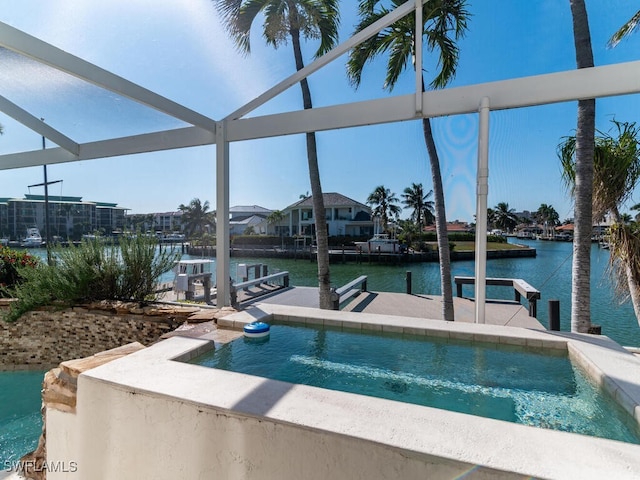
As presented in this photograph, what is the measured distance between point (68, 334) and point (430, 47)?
25.0ft

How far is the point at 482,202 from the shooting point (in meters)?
3.55

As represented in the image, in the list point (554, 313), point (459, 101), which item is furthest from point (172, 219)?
point (459, 101)

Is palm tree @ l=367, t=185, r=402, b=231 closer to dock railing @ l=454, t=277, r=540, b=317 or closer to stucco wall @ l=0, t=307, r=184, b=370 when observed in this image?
dock railing @ l=454, t=277, r=540, b=317

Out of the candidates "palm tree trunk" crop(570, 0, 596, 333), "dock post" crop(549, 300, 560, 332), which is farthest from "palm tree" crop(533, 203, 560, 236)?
"palm tree trunk" crop(570, 0, 596, 333)

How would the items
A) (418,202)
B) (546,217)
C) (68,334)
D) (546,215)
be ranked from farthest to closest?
(546,217) < (546,215) < (418,202) < (68,334)

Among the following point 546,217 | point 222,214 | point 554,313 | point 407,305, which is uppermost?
point 546,217

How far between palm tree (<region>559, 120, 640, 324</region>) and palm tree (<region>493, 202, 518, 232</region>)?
157 feet

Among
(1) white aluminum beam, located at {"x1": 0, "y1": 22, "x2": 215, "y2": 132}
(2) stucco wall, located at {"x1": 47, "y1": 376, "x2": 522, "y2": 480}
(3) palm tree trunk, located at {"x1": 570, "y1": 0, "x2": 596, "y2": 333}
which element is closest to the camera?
(2) stucco wall, located at {"x1": 47, "y1": 376, "x2": 522, "y2": 480}

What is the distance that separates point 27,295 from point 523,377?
18.7 feet

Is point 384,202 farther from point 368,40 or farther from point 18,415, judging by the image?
point 18,415

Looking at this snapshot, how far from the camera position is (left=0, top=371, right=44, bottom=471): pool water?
3.11 meters

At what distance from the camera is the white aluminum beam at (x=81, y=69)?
2729mm

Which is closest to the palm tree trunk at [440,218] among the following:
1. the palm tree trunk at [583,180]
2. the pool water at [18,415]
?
the palm tree trunk at [583,180]

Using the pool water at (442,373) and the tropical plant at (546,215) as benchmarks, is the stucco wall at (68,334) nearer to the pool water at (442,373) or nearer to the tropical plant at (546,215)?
the pool water at (442,373)
